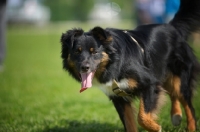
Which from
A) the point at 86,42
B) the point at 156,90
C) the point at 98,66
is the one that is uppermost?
the point at 86,42

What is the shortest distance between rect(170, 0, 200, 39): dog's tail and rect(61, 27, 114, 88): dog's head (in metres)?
1.68

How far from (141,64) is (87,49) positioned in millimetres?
871

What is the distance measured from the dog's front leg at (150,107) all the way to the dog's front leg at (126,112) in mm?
421

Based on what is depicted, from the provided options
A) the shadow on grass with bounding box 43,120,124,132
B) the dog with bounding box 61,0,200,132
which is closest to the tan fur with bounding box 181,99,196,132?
the dog with bounding box 61,0,200,132

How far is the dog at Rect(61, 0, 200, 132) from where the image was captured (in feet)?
15.4

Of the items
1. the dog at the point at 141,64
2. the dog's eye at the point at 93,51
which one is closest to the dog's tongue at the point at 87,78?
the dog at the point at 141,64

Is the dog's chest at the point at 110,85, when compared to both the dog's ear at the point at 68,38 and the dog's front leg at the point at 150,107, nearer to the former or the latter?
the dog's front leg at the point at 150,107

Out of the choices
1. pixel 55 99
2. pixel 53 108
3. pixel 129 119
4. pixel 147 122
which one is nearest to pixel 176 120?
pixel 129 119

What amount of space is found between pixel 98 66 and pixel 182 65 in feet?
5.35

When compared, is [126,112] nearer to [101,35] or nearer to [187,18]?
[101,35]

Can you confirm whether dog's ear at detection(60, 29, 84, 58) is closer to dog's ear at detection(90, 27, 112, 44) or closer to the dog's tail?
dog's ear at detection(90, 27, 112, 44)

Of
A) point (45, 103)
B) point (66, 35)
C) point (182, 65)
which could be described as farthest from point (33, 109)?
point (182, 65)

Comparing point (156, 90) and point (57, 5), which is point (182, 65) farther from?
point (57, 5)

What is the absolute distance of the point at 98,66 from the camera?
15.5ft
